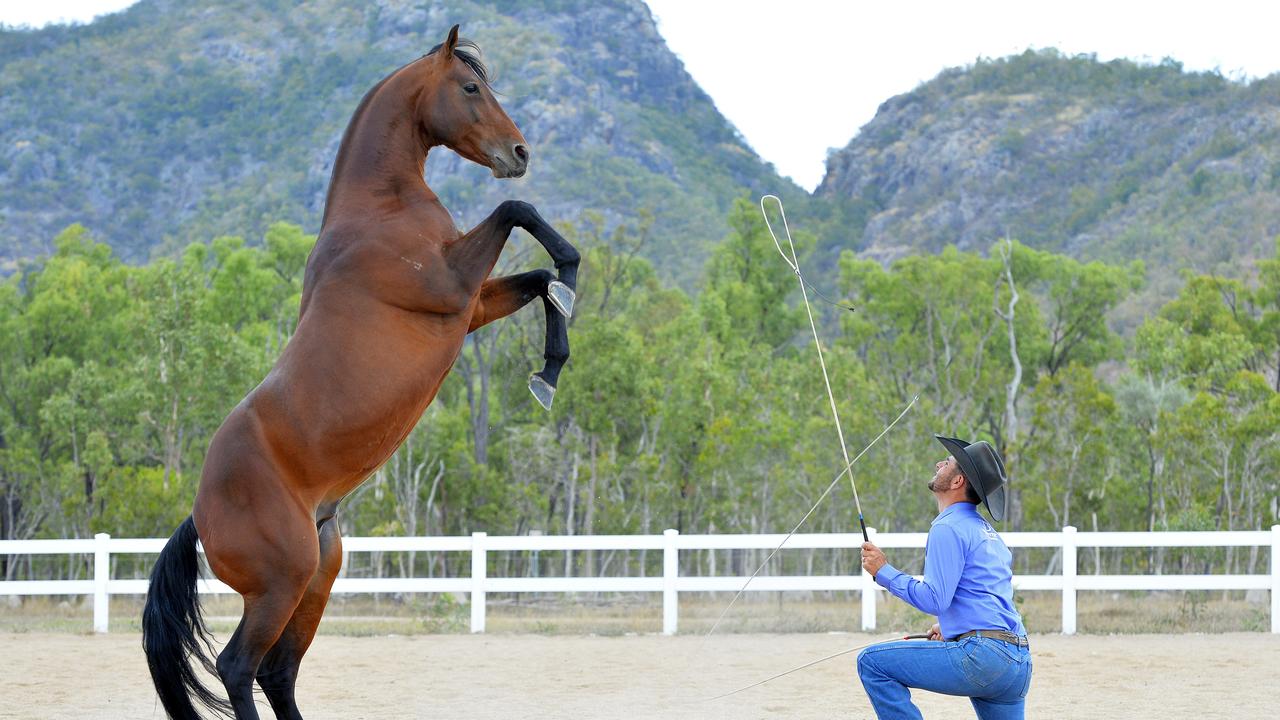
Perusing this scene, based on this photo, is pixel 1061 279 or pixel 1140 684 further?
pixel 1061 279

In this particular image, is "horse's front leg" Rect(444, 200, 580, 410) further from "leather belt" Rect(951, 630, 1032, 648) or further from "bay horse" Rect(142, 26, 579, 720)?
"leather belt" Rect(951, 630, 1032, 648)

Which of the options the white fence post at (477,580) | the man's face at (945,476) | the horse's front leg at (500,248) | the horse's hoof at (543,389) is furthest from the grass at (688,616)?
the horse's front leg at (500,248)

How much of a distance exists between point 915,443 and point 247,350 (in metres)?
11.9

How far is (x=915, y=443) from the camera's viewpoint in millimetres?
22656

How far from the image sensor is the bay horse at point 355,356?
4.54m

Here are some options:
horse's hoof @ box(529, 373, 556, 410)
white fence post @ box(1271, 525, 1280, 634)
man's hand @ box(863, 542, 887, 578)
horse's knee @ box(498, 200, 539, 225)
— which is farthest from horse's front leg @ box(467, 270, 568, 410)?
white fence post @ box(1271, 525, 1280, 634)

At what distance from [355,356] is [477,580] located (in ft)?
29.4

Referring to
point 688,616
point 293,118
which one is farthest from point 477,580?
point 293,118

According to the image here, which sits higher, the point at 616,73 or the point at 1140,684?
the point at 616,73

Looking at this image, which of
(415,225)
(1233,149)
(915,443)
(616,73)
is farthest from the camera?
(616,73)

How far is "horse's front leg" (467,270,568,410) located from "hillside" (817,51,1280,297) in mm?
42752

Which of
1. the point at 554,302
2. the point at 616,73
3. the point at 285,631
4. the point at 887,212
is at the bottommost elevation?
the point at 285,631

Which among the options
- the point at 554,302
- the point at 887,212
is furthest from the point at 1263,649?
the point at 887,212

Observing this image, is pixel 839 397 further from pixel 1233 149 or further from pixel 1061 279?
pixel 1233 149
